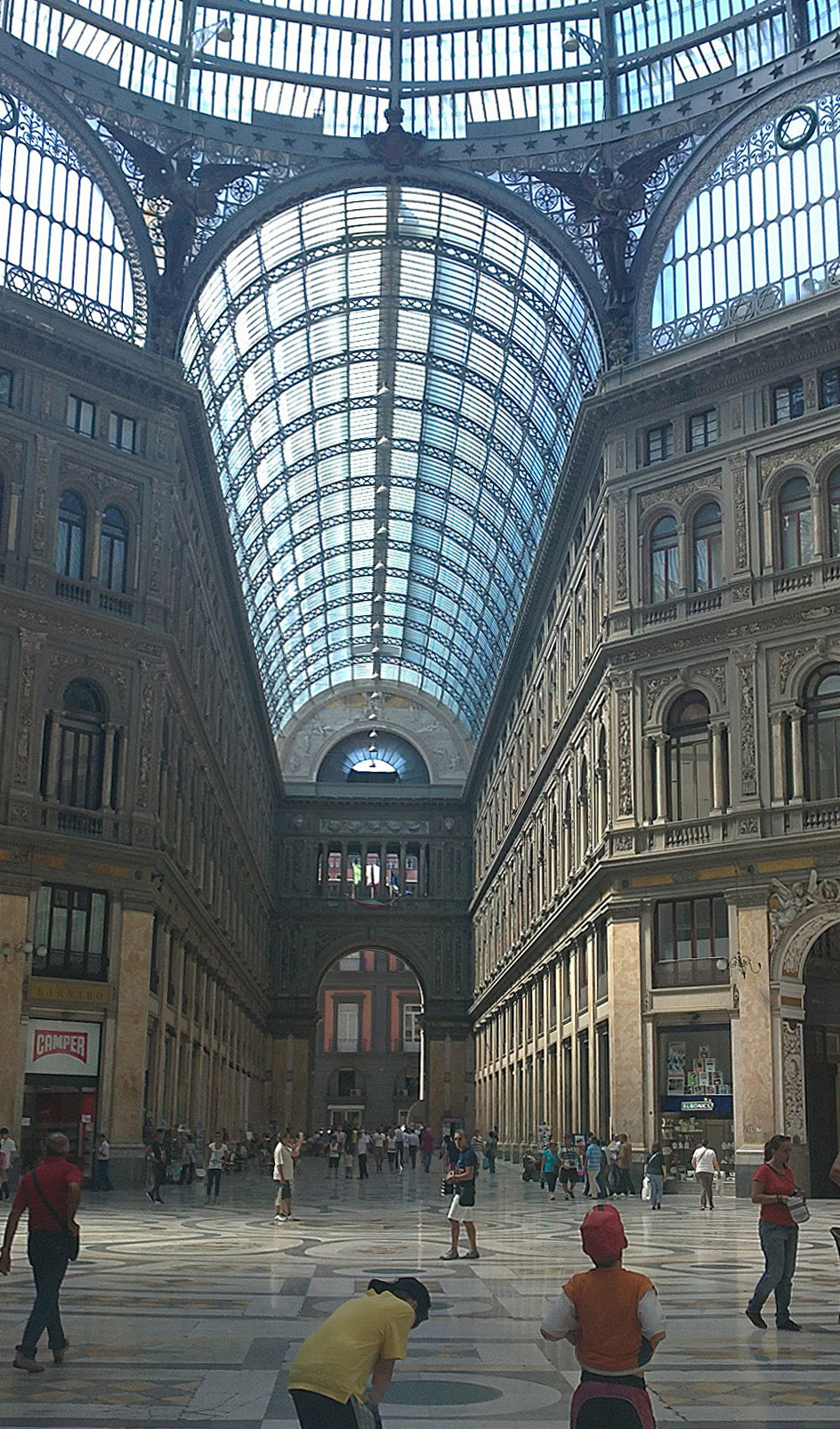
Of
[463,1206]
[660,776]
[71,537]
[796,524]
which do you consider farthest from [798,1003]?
[71,537]

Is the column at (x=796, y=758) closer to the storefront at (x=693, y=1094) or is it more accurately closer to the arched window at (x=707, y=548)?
the arched window at (x=707, y=548)

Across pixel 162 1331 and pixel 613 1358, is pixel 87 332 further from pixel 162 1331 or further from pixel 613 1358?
pixel 613 1358

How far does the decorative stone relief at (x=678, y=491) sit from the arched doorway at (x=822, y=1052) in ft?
42.3

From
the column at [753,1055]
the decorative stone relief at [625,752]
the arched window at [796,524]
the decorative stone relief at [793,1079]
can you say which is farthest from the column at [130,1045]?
the arched window at [796,524]

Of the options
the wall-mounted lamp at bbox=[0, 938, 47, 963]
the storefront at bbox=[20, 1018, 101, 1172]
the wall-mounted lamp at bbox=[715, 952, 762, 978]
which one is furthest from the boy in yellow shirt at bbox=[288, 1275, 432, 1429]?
the wall-mounted lamp at bbox=[715, 952, 762, 978]

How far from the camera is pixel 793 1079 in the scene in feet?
130

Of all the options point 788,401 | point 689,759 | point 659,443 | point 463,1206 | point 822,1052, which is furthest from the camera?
point 659,443

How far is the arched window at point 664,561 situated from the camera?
45000mm

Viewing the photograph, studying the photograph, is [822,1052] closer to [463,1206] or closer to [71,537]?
[463,1206]

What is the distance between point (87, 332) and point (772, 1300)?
1362 inches

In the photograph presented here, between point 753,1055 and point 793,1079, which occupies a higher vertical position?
point 753,1055

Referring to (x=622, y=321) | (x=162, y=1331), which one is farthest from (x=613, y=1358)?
(x=622, y=321)

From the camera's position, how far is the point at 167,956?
4788 centimetres

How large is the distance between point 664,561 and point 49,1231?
35504 mm
